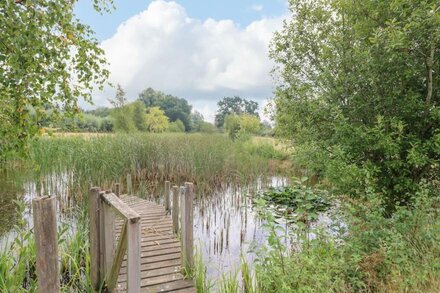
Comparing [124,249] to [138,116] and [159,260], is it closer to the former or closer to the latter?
[159,260]

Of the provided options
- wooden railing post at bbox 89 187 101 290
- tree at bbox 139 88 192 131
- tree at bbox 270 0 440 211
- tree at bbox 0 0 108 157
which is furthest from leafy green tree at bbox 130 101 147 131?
tree at bbox 139 88 192 131

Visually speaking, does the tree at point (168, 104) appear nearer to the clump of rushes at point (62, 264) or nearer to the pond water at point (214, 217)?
the pond water at point (214, 217)

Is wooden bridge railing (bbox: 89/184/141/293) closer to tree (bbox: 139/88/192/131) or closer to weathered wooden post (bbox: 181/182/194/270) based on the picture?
weathered wooden post (bbox: 181/182/194/270)

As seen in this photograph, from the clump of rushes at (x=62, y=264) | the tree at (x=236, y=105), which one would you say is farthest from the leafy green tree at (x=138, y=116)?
the tree at (x=236, y=105)

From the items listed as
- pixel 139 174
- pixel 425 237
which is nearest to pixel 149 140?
pixel 139 174

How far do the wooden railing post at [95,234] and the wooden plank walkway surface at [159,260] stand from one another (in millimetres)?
263

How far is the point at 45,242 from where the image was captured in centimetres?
171

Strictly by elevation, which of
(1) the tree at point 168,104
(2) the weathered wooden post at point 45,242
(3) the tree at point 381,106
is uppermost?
(1) the tree at point 168,104

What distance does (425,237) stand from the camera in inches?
137

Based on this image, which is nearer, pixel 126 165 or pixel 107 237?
pixel 107 237

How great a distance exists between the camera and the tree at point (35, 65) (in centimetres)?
243

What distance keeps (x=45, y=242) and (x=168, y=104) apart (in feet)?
199

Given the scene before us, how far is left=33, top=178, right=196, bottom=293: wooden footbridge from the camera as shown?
67.4 inches

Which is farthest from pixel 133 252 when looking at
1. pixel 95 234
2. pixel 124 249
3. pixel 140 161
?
pixel 140 161
